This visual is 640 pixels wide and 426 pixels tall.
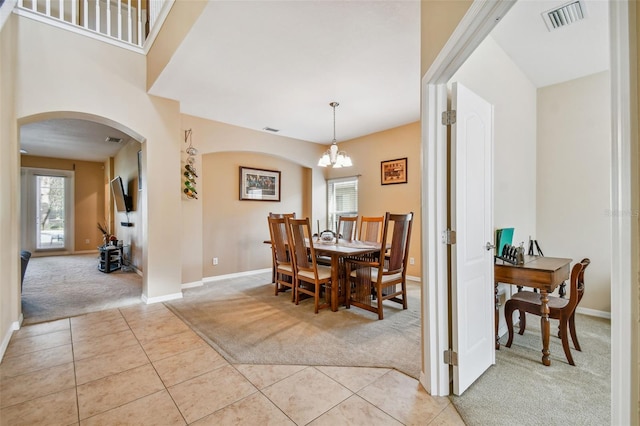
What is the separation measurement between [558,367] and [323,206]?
4.71 meters

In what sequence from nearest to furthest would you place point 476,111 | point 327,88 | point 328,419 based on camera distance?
point 328,419, point 476,111, point 327,88

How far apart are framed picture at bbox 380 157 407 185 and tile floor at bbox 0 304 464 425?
3.52 metres

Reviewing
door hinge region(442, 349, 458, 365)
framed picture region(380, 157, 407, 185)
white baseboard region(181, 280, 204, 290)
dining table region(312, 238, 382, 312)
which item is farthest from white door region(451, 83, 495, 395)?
white baseboard region(181, 280, 204, 290)

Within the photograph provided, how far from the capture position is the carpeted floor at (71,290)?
11.1 ft

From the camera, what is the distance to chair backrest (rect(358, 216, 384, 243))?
171 inches

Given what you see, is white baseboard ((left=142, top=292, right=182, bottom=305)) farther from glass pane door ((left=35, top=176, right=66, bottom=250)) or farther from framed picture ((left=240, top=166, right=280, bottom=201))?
glass pane door ((left=35, top=176, right=66, bottom=250))

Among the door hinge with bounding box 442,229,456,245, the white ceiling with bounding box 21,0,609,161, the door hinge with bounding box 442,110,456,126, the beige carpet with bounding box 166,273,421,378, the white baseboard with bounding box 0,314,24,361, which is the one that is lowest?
the beige carpet with bounding box 166,273,421,378

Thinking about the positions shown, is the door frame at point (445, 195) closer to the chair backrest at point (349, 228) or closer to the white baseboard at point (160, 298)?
the chair backrest at point (349, 228)

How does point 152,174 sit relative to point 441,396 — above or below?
above

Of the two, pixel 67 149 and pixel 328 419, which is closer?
pixel 328 419

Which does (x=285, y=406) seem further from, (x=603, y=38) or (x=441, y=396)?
(x=603, y=38)

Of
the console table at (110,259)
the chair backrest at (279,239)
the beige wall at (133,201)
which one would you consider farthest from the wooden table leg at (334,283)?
the console table at (110,259)

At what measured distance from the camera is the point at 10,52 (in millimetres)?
2754

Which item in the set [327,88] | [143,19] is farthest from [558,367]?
[143,19]
